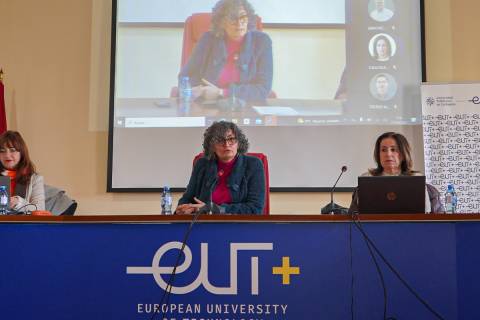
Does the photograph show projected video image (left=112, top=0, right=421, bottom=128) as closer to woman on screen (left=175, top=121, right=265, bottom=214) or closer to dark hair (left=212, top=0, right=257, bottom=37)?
dark hair (left=212, top=0, right=257, bottom=37)

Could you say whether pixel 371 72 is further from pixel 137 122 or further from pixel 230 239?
pixel 230 239

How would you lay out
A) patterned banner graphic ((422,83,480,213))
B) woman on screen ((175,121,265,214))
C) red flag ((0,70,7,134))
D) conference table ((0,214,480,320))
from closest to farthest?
conference table ((0,214,480,320)) < woman on screen ((175,121,265,214)) < patterned banner graphic ((422,83,480,213)) < red flag ((0,70,7,134))

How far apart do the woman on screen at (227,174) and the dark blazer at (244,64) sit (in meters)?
1.08

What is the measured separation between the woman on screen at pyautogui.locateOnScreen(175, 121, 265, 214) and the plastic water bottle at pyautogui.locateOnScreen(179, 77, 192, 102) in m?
1.07

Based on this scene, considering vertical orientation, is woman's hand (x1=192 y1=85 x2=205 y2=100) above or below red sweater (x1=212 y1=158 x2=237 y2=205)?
above

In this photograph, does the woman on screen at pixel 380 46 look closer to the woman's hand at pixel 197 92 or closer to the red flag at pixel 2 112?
the woman's hand at pixel 197 92

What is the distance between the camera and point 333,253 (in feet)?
6.98

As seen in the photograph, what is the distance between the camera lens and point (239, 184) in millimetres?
3068

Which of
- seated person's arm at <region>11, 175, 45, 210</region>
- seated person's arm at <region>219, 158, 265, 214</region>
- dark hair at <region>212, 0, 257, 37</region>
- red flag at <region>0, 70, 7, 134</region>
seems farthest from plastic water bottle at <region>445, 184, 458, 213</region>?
red flag at <region>0, 70, 7, 134</region>

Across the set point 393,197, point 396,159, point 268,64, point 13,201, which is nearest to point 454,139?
point 396,159

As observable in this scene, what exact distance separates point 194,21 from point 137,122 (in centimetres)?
87

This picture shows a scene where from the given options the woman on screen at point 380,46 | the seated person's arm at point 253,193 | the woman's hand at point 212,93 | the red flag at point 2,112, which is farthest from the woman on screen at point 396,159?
the red flag at point 2,112

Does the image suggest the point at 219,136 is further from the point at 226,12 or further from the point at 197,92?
the point at 226,12

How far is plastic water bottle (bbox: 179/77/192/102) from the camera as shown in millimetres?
4227
